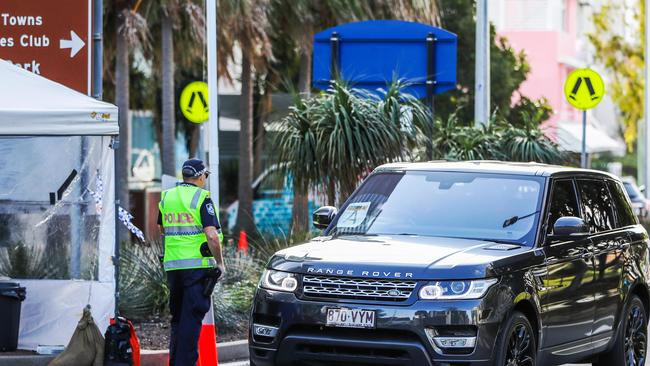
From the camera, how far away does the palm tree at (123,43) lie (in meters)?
24.7

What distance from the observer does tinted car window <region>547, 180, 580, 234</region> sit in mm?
9820

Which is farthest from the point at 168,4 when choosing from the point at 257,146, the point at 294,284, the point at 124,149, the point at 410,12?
the point at 294,284

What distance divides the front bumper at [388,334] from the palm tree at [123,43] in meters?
15.9

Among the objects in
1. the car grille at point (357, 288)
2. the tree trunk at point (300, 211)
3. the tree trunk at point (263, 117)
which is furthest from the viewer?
the tree trunk at point (263, 117)

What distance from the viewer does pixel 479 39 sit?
23.0 m

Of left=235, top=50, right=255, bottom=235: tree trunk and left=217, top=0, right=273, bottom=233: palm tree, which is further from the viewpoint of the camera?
left=235, top=50, right=255, bottom=235: tree trunk

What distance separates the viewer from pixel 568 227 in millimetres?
9359

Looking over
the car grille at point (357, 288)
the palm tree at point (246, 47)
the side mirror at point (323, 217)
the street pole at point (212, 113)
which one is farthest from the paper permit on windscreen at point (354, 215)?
the palm tree at point (246, 47)

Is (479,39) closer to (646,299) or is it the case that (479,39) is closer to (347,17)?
(347,17)

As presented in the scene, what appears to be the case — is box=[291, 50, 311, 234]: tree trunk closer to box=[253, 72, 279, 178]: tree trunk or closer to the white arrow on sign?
the white arrow on sign

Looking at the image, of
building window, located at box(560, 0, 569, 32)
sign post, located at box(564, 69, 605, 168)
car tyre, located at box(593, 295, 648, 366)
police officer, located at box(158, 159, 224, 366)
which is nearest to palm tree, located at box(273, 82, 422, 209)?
sign post, located at box(564, 69, 605, 168)

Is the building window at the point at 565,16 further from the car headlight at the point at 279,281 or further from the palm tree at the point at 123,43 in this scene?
the car headlight at the point at 279,281

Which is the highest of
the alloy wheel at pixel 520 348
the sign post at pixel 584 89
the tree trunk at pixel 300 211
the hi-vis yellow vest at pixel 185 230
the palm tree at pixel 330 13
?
the palm tree at pixel 330 13

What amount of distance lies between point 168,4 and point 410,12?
18.7 feet
